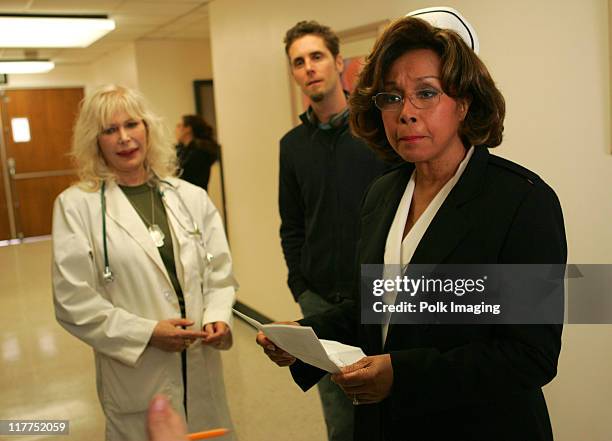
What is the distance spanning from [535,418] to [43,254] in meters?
9.01

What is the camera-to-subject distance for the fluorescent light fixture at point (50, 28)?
5.11 metres

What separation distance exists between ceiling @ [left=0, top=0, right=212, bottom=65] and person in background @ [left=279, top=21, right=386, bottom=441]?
3.37m

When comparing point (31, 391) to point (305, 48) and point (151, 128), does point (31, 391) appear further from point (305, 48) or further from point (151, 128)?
point (305, 48)

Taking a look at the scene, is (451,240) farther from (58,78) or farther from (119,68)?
(58,78)

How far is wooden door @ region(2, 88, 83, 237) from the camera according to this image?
10.1 m

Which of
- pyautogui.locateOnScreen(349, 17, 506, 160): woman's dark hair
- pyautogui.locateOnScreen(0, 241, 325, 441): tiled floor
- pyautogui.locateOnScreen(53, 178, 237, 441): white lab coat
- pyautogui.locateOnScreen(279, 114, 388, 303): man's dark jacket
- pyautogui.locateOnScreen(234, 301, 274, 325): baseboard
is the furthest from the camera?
pyautogui.locateOnScreen(234, 301, 274, 325): baseboard

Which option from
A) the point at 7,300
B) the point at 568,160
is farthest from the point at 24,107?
the point at 568,160

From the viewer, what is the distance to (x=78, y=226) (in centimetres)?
200

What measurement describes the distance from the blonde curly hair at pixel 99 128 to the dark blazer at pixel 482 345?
128 centimetres

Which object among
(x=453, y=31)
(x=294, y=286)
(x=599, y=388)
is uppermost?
(x=453, y=31)

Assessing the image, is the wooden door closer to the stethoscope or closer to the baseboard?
the baseboard

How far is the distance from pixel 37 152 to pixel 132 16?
5.23 metres

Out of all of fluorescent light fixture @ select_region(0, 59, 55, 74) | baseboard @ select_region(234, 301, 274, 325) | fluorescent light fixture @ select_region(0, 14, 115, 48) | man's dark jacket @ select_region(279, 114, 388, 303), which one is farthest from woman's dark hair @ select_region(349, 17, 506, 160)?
fluorescent light fixture @ select_region(0, 59, 55, 74)

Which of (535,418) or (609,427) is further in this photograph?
(609,427)
